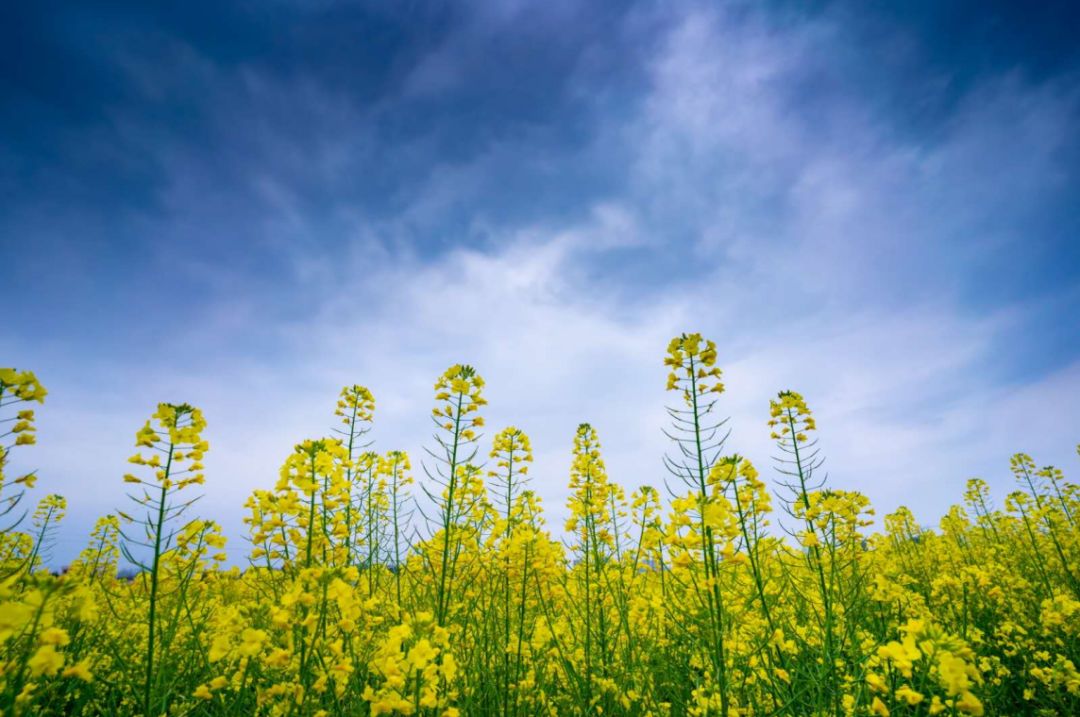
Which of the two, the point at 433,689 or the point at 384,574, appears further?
the point at 384,574

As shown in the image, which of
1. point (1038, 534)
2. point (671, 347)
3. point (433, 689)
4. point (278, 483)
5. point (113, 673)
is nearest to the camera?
point (433, 689)

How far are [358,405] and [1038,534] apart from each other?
40.0 ft

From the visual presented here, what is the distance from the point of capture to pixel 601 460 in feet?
17.7

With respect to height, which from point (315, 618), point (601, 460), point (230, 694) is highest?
point (601, 460)

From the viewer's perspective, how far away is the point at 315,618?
2.45 m

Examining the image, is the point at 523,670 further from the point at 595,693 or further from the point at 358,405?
the point at 358,405

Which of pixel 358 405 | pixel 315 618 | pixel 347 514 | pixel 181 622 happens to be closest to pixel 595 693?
pixel 347 514

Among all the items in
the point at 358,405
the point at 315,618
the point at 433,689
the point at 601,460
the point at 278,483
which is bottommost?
the point at 433,689

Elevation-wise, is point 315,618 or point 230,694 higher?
point 315,618

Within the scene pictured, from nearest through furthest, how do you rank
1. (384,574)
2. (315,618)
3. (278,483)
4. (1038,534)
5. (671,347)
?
(315,618), (278,483), (671,347), (384,574), (1038,534)

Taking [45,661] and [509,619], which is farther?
[509,619]

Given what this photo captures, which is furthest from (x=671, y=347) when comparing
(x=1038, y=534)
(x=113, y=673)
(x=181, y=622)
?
(x=1038, y=534)

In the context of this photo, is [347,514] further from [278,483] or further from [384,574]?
[384,574]

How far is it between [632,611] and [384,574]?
323 centimetres
